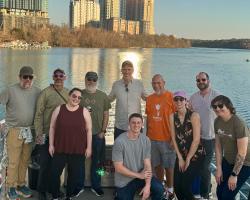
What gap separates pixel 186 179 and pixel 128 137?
708 millimetres

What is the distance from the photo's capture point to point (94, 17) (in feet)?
650

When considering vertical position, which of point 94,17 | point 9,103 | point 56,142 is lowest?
point 56,142

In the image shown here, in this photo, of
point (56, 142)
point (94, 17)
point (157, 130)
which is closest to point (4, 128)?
point (56, 142)

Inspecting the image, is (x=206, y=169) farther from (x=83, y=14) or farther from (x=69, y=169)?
(x=83, y=14)

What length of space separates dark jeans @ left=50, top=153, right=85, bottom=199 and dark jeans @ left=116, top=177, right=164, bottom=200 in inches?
20.3

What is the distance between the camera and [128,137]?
12.4 feet

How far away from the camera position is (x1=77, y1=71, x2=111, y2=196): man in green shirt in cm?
423

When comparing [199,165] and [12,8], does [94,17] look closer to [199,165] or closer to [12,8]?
[12,8]

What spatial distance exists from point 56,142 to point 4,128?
0.71 metres

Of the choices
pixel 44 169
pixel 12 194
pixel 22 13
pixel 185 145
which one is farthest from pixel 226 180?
pixel 22 13

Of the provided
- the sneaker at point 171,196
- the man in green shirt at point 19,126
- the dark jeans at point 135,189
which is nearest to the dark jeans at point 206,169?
the sneaker at point 171,196

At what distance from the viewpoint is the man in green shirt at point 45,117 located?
13.4ft

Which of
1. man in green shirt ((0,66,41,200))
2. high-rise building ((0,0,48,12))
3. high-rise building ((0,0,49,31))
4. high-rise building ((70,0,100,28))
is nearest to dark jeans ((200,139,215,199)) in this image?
man in green shirt ((0,66,41,200))

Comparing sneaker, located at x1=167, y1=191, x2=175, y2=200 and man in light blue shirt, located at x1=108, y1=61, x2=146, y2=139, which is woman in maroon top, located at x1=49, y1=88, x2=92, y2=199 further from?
sneaker, located at x1=167, y1=191, x2=175, y2=200
